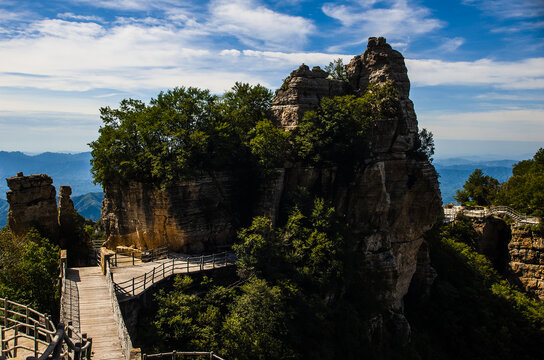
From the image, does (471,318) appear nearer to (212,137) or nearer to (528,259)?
(528,259)

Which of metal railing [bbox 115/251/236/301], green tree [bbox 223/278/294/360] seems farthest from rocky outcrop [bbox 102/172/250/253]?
green tree [bbox 223/278/294/360]

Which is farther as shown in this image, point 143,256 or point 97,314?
point 143,256

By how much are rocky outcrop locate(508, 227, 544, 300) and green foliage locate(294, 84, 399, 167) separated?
1237 inches

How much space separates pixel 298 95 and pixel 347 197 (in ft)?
36.1

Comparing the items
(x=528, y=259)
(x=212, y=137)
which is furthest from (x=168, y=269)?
(x=528, y=259)

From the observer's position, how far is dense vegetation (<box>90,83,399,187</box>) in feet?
110

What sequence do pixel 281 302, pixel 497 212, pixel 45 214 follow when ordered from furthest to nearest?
pixel 497 212
pixel 45 214
pixel 281 302

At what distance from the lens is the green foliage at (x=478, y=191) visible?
7363cm

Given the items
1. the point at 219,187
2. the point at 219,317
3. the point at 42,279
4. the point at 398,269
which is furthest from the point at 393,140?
the point at 42,279

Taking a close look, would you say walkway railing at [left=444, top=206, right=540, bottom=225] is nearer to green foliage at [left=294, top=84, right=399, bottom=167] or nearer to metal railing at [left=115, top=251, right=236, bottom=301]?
green foliage at [left=294, top=84, right=399, bottom=167]

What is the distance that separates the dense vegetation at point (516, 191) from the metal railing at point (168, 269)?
153 ft

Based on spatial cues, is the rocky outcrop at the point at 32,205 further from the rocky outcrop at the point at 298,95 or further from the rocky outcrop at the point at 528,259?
the rocky outcrop at the point at 528,259

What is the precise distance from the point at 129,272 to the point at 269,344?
39.5ft

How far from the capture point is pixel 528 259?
173 ft
